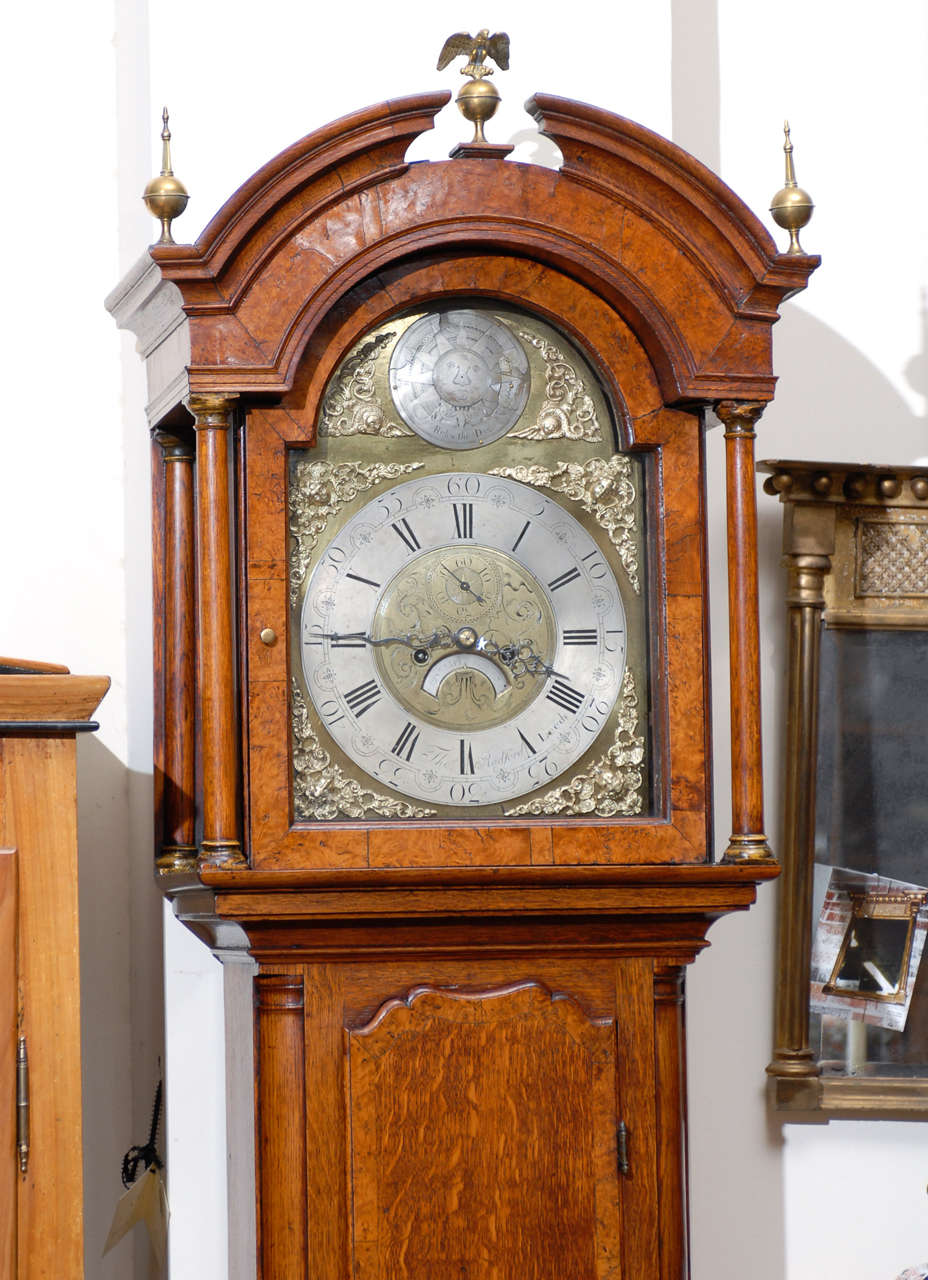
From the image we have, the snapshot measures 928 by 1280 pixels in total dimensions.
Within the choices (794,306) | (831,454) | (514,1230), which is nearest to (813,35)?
(794,306)

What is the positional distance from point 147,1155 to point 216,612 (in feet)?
2.94

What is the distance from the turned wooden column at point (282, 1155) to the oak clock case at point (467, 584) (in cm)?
27

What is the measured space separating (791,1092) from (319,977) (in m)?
0.94

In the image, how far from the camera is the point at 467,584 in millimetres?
2113

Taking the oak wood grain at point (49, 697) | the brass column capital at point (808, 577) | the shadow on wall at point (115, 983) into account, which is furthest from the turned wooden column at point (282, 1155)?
the brass column capital at point (808, 577)

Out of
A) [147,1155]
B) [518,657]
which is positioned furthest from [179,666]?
[147,1155]

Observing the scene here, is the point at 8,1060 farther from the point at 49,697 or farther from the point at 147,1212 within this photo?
the point at 147,1212

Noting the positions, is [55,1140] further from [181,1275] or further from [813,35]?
[813,35]

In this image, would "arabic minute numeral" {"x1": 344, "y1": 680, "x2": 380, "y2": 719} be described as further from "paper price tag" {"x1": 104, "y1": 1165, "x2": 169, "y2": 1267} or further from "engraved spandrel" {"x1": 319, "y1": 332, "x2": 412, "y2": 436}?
"paper price tag" {"x1": 104, "y1": 1165, "x2": 169, "y2": 1267}

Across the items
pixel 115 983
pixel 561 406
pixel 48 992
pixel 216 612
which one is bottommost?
pixel 115 983

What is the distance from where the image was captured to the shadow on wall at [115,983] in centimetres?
255

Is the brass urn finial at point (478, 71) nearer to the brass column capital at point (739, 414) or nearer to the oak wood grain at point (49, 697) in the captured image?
the brass column capital at point (739, 414)

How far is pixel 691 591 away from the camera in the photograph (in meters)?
2.14

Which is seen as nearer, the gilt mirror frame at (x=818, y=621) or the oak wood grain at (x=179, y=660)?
the oak wood grain at (x=179, y=660)
